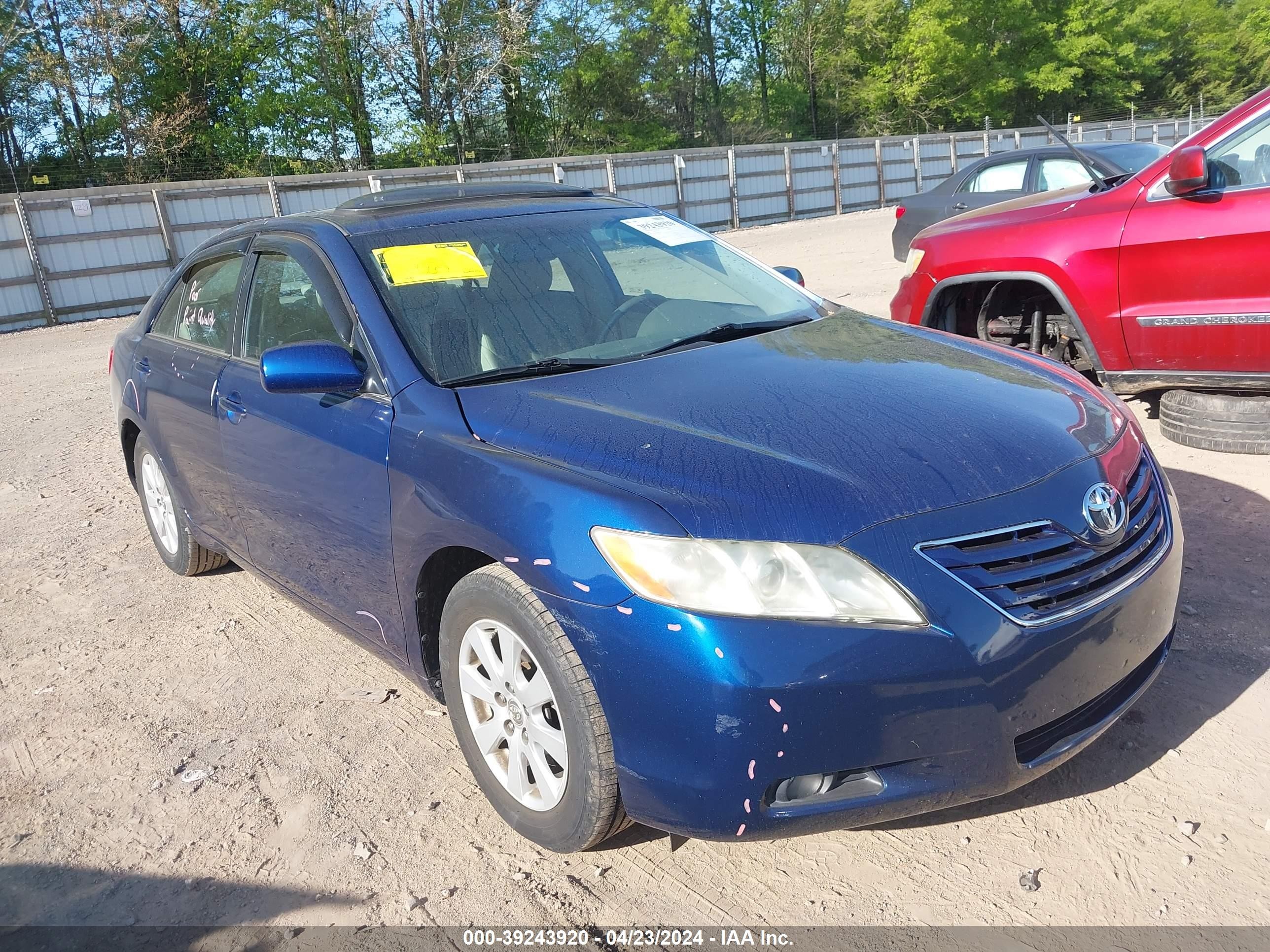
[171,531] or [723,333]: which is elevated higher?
[723,333]

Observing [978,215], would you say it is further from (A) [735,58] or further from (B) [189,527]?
(A) [735,58]

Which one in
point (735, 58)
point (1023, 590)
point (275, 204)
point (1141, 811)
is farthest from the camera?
point (735, 58)

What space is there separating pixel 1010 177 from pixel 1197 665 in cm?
851

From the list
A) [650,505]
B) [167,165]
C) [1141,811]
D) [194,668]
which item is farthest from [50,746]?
[167,165]

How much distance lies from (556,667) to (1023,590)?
102cm

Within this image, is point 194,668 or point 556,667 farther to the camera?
point 194,668

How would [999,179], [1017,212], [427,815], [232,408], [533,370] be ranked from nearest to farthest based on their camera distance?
[427,815] < [533,370] < [232,408] < [1017,212] < [999,179]

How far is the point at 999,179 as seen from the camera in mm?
10500

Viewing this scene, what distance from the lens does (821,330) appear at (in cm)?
329

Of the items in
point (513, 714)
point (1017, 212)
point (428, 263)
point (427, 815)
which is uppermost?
point (428, 263)

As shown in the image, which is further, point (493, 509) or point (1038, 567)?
point (493, 509)

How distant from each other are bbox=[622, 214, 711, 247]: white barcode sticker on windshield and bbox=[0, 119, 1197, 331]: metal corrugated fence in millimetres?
11412

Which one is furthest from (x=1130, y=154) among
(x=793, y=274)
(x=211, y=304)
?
(x=211, y=304)

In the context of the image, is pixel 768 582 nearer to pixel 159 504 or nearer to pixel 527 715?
pixel 527 715
